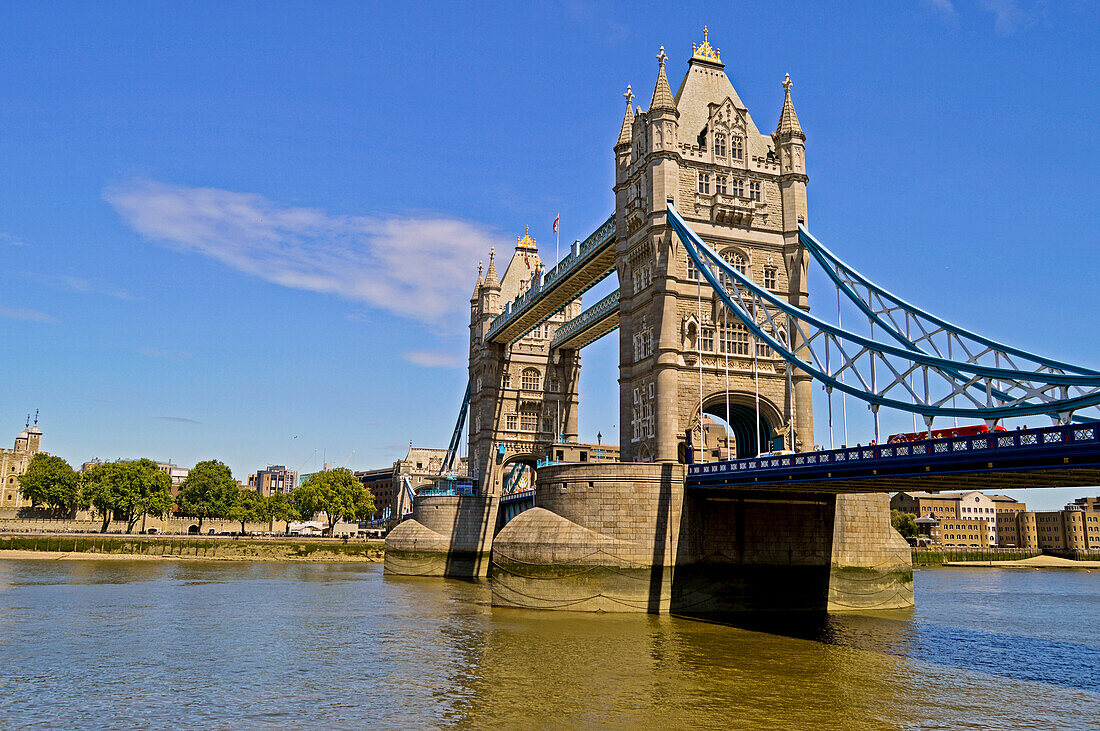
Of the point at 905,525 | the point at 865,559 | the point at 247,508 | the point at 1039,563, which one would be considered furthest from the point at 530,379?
the point at 1039,563

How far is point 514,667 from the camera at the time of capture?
2647 cm

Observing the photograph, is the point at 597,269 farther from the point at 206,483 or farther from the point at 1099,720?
the point at 206,483

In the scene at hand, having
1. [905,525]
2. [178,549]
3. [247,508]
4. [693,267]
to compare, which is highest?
[693,267]

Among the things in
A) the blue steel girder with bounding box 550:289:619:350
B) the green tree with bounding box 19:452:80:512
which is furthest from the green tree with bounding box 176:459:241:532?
the blue steel girder with bounding box 550:289:619:350

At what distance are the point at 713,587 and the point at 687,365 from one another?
12232mm

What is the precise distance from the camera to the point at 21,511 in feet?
360

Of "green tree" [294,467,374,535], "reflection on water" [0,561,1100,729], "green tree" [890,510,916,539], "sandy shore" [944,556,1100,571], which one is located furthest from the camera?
"green tree" [890,510,916,539]

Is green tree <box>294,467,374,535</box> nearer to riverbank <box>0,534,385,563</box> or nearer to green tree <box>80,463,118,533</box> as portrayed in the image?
riverbank <box>0,534,385,563</box>

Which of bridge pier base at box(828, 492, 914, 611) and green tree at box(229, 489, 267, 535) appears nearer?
bridge pier base at box(828, 492, 914, 611)

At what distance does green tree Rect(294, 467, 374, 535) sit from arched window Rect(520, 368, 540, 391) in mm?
45501

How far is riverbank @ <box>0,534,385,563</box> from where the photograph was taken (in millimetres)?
84312

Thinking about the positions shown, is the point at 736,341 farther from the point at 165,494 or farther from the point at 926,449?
the point at 165,494

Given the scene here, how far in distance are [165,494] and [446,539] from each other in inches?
2110

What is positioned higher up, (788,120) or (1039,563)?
(788,120)
